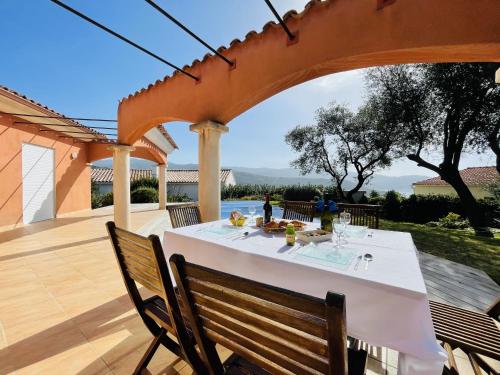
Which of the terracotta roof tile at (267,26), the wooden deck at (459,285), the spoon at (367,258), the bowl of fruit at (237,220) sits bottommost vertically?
the wooden deck at (459,285)

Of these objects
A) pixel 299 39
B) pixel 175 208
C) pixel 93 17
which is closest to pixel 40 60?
pixel 93 17

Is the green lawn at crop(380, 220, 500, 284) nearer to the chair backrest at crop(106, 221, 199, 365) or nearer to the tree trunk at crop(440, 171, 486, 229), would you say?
the tree trunk at crop(440, 171, 486, 229)

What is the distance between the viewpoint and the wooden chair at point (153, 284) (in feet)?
Answer: 3.37

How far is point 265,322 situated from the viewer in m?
0.72

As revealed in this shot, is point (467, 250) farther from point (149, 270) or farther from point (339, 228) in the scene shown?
point (149, 270)

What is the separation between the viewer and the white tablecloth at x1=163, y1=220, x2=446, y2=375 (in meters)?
0.95

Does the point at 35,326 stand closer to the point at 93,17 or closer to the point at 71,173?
the point at 93,17

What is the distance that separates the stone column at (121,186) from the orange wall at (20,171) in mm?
3458

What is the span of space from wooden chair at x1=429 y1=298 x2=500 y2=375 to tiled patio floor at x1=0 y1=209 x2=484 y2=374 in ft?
1.54

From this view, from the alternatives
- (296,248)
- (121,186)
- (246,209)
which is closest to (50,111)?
(121,186)

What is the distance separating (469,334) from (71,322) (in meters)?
2.99

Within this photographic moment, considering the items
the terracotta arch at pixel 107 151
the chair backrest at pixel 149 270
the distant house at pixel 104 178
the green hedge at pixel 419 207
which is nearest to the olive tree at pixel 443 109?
the green hedge at pixel 419 207

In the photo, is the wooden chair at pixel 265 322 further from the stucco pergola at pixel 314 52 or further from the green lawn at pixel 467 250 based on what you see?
the green lawn at pixel 467 250

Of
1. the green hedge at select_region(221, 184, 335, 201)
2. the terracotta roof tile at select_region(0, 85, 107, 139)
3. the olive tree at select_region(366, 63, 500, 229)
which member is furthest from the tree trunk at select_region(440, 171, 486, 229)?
the terracotta roof tile at select_region(0, 85, 107, 139)
